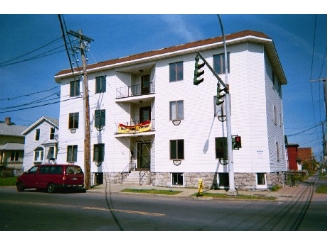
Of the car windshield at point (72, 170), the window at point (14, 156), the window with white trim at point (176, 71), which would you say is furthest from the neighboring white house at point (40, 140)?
the window with white trim at point (176, 71)

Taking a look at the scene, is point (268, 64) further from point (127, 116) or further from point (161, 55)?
point (127, 116)

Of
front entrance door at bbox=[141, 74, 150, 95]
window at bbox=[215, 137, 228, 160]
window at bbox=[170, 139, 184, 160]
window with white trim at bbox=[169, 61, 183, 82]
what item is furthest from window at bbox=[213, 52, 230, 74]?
front entrance door at bbox=[141, 74, 150, 95]

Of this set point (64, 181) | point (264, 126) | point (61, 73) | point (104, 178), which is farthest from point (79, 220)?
point (61, 73)

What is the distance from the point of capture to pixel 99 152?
78.2 ft

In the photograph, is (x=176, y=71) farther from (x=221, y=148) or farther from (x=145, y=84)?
(x=221, y=148)

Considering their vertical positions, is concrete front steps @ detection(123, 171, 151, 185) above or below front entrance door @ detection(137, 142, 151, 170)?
below

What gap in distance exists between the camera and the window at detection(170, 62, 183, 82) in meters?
20.7

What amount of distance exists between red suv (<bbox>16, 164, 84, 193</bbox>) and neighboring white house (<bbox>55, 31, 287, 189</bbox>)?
6278mm

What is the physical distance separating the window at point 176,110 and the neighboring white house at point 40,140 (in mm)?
19310

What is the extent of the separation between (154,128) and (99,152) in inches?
233

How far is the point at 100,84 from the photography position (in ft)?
80.9

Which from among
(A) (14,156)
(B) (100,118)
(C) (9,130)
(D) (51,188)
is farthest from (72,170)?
(C) (9,130)

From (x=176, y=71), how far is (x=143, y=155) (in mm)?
8106

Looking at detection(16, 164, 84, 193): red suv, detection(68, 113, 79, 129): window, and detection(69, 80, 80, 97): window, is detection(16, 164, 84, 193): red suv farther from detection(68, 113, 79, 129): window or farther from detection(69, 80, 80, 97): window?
detection(69, 80, 80, 97): window
